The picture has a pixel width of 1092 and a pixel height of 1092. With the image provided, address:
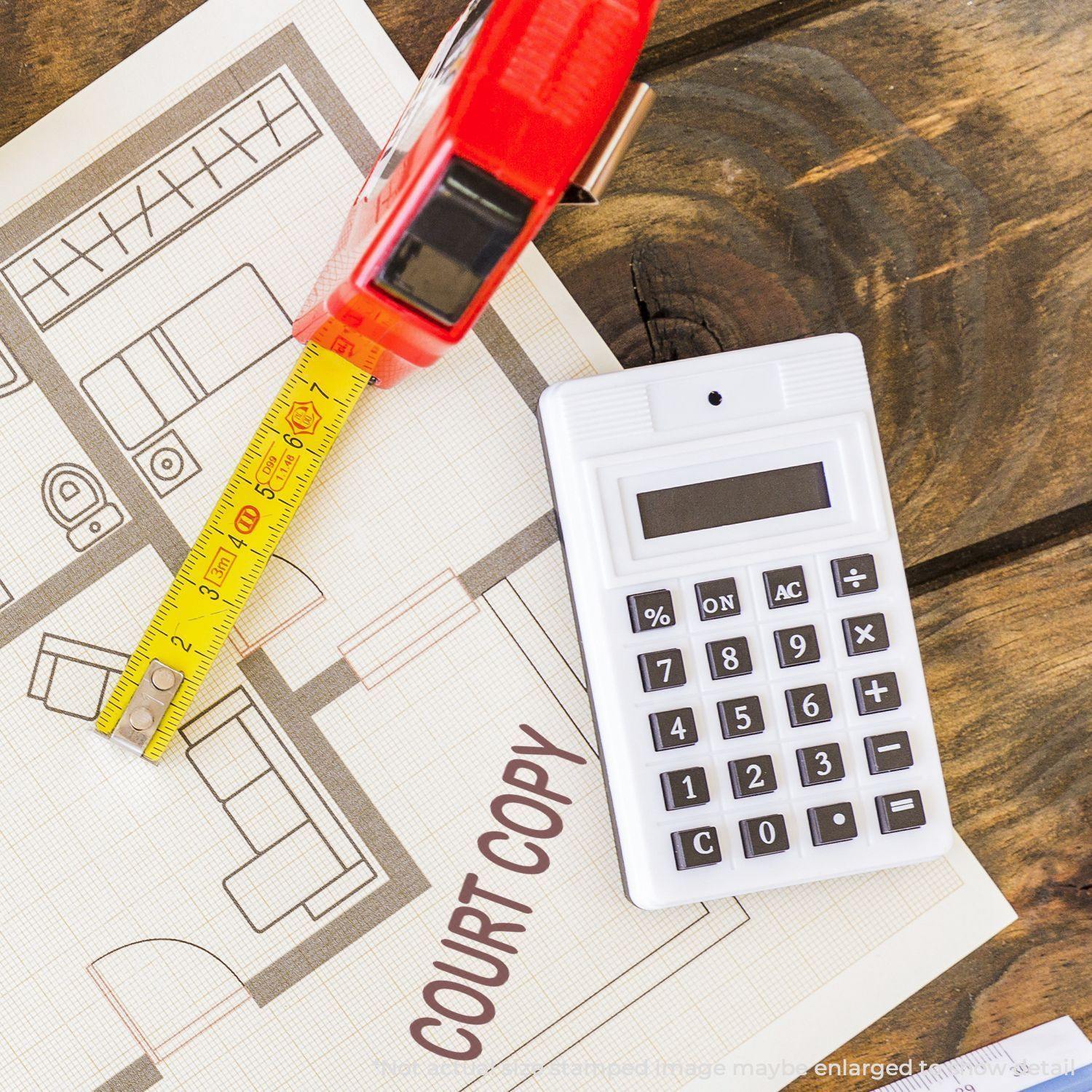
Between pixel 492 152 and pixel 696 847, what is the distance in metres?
0.36

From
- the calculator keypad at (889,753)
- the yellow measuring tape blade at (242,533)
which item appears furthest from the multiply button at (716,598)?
the yellow measuring tape blade at (242,533)

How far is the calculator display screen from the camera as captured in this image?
19.3 inches

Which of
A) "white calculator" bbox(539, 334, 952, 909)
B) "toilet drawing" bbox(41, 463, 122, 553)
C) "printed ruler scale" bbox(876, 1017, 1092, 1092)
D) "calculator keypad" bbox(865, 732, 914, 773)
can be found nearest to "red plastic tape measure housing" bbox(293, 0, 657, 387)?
"white calculator" bbox(539, 334, 952, 909)

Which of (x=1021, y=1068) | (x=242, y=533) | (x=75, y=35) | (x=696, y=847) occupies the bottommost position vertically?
(x=1021, y=1068)

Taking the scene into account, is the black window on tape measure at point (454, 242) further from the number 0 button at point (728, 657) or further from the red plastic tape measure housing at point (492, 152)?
the number 0 button at point (728, 657)

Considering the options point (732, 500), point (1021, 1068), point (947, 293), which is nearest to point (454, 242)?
point (732, 500)

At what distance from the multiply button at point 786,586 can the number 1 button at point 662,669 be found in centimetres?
6

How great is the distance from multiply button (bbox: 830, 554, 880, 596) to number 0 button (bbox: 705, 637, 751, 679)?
6 cm

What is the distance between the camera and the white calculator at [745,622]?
19.0 inches

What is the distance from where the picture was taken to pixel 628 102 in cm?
42

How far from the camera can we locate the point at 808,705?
0.49 meters

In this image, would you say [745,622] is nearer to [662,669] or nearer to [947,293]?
[662,669]

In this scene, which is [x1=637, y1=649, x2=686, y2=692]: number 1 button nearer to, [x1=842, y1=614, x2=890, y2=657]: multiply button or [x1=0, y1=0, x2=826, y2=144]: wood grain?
[x1=842, y1=614, x2=890, y2=657]: multiply button

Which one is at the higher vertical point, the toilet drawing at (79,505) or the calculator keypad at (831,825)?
the toilet drawing at (79,505)
